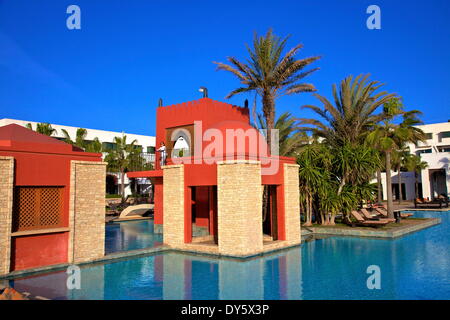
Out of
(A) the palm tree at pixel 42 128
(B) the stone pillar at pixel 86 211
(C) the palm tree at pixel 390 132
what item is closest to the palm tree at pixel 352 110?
(C) the palm tree at pixel 390 132

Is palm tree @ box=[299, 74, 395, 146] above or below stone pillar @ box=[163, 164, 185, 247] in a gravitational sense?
above

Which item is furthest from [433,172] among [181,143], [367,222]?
[181,143]

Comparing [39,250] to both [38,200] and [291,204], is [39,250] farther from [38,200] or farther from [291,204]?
[291,204]

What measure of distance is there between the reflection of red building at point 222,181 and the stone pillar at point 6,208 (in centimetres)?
562

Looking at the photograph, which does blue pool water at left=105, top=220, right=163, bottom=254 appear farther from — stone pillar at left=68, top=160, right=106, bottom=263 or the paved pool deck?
the paved pool deck

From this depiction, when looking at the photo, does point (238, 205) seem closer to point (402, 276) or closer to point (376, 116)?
point (402, 276)

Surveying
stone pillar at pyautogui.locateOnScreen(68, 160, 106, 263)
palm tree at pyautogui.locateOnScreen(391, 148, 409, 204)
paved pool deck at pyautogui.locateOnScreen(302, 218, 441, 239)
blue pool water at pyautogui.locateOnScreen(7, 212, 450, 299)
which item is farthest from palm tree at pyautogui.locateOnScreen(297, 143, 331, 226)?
palm tree at pyautogui.locateOnScreen(391, 148, 409, 204)

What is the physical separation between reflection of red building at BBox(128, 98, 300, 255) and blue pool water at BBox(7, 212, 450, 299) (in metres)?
1.01

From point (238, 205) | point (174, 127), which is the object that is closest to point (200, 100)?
point (174, 127)

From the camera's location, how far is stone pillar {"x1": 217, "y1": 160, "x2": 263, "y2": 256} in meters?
12.0

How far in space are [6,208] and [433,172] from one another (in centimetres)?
4592

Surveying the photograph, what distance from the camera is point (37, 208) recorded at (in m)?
10.8
